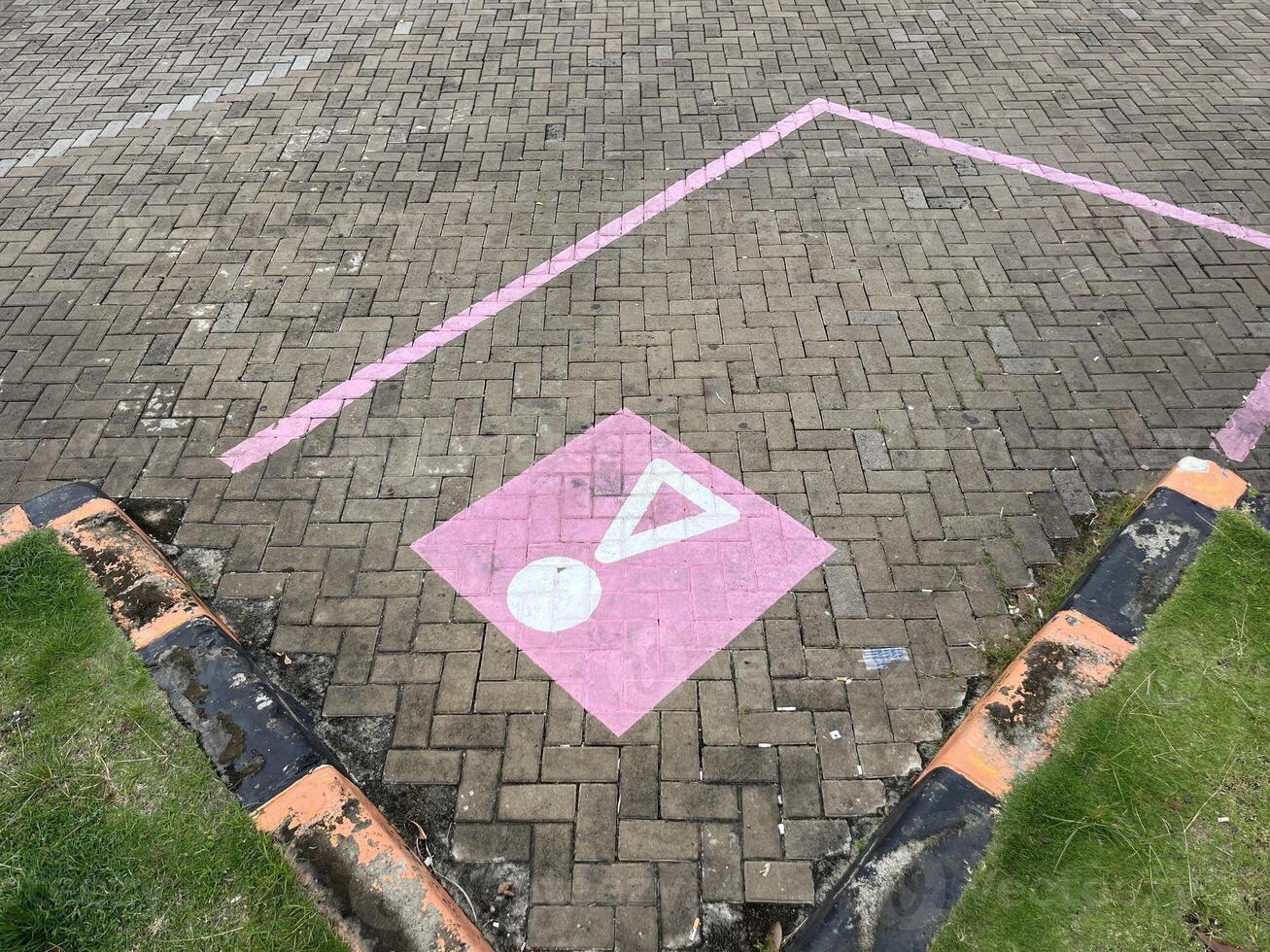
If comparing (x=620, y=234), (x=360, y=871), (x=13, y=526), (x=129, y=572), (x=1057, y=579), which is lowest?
(x=1057, y=579)

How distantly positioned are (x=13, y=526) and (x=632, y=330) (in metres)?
3.93

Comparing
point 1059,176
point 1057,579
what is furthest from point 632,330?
point 1059,176

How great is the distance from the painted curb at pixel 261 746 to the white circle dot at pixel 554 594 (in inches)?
46.7

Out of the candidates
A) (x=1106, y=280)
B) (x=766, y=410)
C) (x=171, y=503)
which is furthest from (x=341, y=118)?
(x=1106, y=280)

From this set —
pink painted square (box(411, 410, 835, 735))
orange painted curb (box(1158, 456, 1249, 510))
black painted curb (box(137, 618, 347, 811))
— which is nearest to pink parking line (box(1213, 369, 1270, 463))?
orange painted curb (box(1158, 456, 1249, 510))

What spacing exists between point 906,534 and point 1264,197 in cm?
527

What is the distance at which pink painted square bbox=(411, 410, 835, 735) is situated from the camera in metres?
4.17

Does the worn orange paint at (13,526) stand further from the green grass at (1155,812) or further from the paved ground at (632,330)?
the green grass at (1155,812)

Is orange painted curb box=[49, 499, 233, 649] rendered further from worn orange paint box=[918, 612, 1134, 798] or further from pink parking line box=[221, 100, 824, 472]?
worn orange paint box=[918, 612, 1134, 798]

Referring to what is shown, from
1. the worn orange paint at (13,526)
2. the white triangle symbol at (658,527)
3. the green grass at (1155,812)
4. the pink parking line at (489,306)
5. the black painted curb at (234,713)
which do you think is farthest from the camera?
the pink parking line at (489,306)

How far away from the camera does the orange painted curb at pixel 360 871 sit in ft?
9.87

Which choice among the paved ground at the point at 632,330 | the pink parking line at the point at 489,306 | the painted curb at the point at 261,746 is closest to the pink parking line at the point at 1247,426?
the paved ground at the point at 632,330

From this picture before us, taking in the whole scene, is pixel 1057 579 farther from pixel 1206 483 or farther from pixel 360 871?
pixel 360 871

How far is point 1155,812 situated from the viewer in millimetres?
3273
